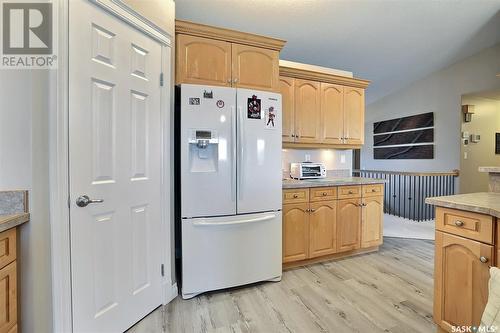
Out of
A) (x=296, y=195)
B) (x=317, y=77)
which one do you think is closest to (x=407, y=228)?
(x=296, y=195)

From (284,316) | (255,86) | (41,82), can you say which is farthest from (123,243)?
(255,86)

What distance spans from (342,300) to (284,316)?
1.82 feet

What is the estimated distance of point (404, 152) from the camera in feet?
20.2

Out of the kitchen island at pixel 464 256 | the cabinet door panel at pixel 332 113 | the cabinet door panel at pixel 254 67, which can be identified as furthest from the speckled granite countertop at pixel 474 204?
the cabinet door panel at pixel 332 113

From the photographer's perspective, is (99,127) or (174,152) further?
(174,152)

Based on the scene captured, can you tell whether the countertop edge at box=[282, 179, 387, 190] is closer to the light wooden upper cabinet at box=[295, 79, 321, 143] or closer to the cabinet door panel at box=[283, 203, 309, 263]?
the cabinet door panel at box=[283, 203, 309, 263]

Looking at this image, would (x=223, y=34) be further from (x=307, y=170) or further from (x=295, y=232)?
(x=295, y=232)

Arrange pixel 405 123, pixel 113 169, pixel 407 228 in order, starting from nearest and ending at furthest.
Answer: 1. pixel 113 169
2. pixel 407 228
3. pixel 405 123

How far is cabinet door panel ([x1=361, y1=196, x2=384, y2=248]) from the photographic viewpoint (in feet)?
10.3

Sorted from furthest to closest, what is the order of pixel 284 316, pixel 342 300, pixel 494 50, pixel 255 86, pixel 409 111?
pixel 409 111, pixel 494 50, pixel 255 86, pixel 342 300, pixel 284 316

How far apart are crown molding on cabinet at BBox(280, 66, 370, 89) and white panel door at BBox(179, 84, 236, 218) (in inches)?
43.1

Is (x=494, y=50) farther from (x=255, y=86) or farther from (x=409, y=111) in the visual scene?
(x=255, y=86)

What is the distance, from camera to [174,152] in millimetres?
2273

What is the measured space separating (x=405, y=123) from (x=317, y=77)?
4.10 m
